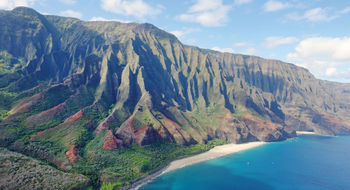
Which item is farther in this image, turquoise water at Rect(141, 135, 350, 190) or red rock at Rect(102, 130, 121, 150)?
red rock at Rect(102, 130, 121, 150)

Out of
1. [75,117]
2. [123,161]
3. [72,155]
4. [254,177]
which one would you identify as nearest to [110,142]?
[123,161]

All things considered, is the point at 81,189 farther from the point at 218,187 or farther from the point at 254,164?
the point at 254,164

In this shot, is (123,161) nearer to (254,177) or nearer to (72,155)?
(72,155)

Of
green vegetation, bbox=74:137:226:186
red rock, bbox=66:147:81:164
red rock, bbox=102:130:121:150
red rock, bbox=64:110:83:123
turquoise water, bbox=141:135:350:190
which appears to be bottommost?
turquoise water, bbox=141:135:350:190

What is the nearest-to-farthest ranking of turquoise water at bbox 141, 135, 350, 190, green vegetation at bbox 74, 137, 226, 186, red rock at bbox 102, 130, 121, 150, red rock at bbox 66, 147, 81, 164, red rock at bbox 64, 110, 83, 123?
green vegetation at bbox 74, 137, 226, 186
turquoise water at bbox 141, 135, 350, 190
red rock at bbox 66, 147, 81, 164
red rock at bbox 102, 130, 121, 150
red rock at bbox 64, 110, 83, 123

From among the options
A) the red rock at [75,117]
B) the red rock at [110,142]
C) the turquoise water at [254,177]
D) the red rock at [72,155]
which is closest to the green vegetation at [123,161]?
the red rock at [110,142]

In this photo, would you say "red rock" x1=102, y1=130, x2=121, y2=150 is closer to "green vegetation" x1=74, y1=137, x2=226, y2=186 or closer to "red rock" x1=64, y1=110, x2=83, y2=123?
"green vegetation" x1=74, y1=137, x2=226, y2=186

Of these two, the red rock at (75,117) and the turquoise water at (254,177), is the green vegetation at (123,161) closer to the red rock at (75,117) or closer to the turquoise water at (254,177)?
the turquoise water at (254,177)

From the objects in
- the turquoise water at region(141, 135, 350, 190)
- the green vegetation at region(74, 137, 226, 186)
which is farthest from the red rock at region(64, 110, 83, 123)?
the turquoise water at region(141, 135, 350, 190)

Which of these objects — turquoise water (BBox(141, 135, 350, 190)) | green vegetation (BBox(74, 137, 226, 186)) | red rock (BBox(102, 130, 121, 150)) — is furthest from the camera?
red rock (BBox(102, 130, 121, 150))

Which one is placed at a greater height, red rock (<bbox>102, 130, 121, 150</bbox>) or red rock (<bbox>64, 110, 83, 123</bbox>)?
red rock (<bbox>64, 110, 83, 123</bbox>)

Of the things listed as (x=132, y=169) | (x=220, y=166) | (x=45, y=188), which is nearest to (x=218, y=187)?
Answer: (x=220, y=166)
